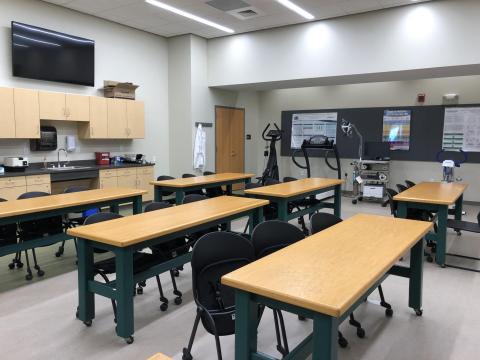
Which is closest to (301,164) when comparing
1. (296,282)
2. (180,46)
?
(180,46)

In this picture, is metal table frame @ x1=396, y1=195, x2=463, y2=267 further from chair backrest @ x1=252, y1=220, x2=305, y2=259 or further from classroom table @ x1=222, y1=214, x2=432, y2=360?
chair backrest @ x1=252, y1=220, x2=305, y2=259

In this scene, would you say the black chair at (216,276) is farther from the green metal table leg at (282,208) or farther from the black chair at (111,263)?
the green metal table leg at (282,208)

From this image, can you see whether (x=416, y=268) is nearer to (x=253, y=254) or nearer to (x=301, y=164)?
(x=253, y=254)

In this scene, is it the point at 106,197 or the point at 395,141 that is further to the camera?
the point at 395,141

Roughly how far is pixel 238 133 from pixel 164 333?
743 cm

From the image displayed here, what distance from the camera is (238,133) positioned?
986cm

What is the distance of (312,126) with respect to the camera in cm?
973

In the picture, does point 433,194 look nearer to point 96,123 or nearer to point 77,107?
point 96,123

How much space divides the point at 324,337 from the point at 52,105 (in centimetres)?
590

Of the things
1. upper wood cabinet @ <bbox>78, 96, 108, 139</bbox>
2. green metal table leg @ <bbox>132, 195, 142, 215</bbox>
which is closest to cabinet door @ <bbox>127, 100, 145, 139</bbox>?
upper wood cabinet @ <bbox>78, 96, 108, 139</bbox>

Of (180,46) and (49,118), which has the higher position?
(180,46)

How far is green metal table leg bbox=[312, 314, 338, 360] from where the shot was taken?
62.2 inches

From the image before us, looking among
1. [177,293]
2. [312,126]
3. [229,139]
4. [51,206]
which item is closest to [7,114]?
[51,206]

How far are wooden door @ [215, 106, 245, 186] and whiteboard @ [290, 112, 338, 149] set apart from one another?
54.2 inches
